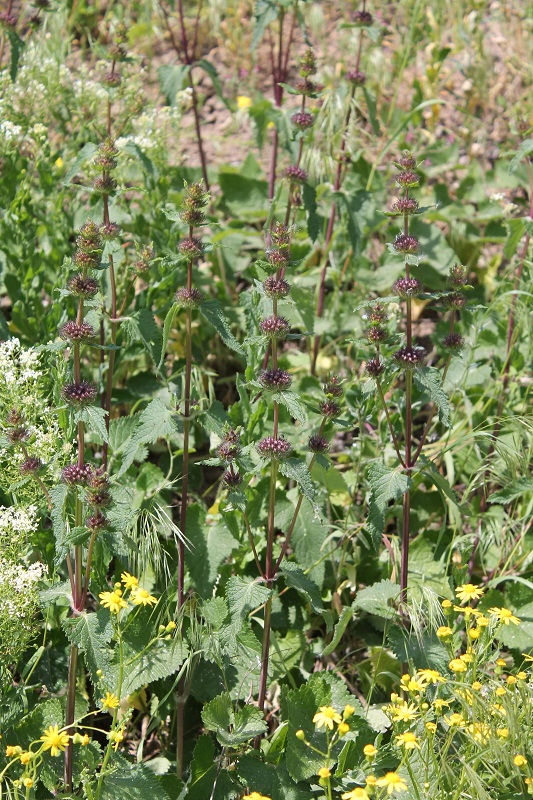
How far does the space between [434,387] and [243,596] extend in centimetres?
72

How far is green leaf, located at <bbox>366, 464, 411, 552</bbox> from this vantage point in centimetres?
243

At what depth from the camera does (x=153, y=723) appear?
8.87ft

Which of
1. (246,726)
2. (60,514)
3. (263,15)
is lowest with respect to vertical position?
(246,726)

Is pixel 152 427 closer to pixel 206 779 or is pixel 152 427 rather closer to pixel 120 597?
pixel 120 597

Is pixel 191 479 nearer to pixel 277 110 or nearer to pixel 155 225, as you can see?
pixel 155 225

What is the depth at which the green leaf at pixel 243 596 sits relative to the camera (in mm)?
2334

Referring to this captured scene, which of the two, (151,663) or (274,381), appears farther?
(151,663)

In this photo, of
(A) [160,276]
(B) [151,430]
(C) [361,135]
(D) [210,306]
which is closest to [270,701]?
(B) [151,430]

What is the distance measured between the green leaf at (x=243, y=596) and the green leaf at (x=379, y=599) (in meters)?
0.35

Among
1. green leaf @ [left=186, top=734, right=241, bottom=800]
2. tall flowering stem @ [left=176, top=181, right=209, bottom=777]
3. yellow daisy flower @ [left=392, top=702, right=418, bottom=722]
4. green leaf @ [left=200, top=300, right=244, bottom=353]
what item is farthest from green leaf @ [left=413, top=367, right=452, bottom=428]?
green leaf @ [left=186, top=734, right=241, bottom=800]

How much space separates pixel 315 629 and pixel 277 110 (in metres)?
1.92

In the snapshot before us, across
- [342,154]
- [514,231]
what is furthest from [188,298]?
[514,231]

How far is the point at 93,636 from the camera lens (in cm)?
227

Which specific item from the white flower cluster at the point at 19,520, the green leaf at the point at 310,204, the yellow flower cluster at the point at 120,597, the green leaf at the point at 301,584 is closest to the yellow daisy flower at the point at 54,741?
the yellow flower cluster at the point at 120,597
